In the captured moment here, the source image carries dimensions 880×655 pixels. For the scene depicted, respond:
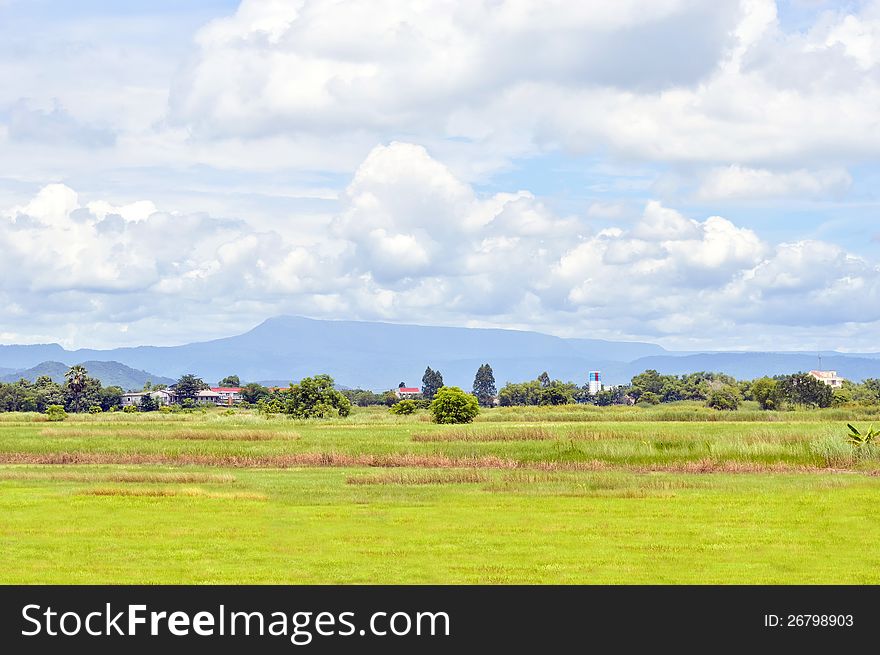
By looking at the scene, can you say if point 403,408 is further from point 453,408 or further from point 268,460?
point 268,460

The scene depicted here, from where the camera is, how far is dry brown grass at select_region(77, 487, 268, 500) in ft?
124

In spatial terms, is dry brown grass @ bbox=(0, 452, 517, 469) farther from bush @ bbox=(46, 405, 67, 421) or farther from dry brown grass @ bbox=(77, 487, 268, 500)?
bush @ bbox=(46, 405, 67, 421)

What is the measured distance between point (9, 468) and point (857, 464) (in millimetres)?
43878

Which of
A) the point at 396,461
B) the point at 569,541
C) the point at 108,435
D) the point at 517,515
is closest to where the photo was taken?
the point at 569,541

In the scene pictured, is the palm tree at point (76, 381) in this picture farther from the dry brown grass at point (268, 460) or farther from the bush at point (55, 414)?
the dry brown grass at point (268, 460)

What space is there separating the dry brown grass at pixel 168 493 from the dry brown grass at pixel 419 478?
6852mm

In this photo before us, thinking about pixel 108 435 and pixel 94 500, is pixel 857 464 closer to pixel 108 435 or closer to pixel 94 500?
pixel 94 500

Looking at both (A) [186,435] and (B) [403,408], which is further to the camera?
(B) [403,408]

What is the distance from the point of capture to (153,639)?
56.5 ft

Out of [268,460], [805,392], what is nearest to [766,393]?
[805,392]

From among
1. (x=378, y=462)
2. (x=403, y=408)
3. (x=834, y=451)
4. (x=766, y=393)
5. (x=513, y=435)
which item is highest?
(x=766, y=393)

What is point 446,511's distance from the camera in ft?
108

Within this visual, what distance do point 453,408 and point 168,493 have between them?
207 ft

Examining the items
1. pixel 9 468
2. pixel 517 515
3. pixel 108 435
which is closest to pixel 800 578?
pixel 517 515
